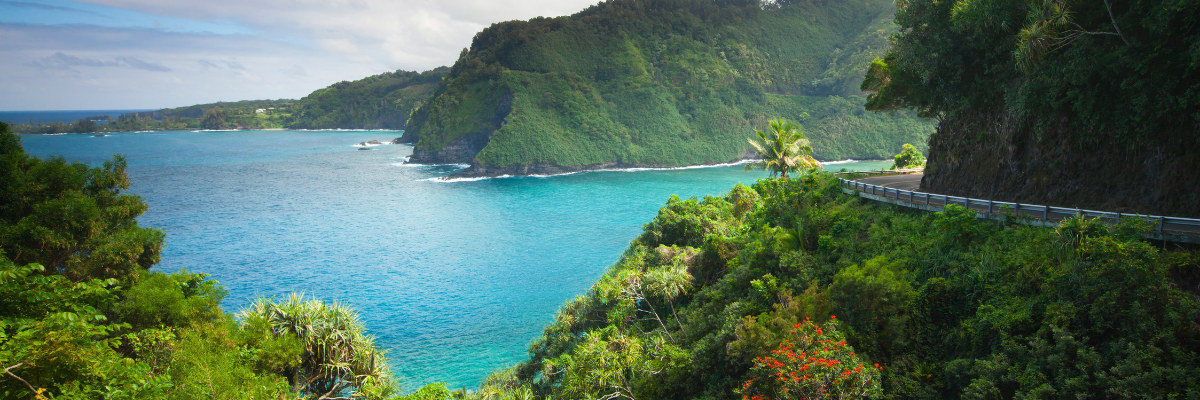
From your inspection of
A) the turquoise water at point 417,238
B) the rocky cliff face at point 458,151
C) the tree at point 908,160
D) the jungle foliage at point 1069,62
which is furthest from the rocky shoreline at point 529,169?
the jungle foliage at point 1069,62

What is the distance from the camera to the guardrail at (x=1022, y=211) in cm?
1317

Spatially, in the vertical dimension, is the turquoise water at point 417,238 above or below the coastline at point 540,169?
below

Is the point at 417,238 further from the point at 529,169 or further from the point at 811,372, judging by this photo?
the point at 529,169

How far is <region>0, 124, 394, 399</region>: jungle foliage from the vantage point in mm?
9398

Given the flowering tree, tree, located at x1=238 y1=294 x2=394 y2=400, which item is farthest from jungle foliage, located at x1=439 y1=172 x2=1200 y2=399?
tree, located at x1=238 y1=294 x2=394 y2=400

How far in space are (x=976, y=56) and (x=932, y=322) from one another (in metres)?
11.6

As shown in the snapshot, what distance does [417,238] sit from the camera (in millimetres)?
59094

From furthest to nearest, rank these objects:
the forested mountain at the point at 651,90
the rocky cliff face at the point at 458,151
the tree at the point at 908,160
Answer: the forested mountain at the point at 651,90 < the rocky cliff face at the point at 458,151 < the tree at the point at 908,160

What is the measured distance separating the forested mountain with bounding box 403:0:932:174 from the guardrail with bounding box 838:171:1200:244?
311 ft

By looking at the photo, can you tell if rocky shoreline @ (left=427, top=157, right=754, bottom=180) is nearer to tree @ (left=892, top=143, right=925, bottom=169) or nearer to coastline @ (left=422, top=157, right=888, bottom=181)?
coastline @ (left=422, top=157, right=888, bottom=181)

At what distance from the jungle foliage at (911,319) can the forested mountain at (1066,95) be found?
2.99m

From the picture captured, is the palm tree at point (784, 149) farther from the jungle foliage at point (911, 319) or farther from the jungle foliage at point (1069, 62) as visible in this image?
the jungle foliage at point (911, 319)

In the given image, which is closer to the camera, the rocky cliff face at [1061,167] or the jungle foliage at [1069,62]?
the jungle foliage at [1069,62]

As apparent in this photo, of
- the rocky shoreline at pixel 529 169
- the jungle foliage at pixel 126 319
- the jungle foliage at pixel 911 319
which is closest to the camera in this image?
the jungle foliage at pixel 126 319
